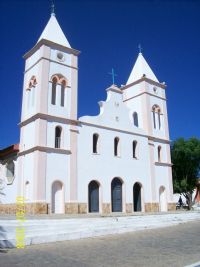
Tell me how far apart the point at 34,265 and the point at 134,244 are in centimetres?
436

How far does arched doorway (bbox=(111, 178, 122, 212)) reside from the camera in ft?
72.1

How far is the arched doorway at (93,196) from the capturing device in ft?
67.6

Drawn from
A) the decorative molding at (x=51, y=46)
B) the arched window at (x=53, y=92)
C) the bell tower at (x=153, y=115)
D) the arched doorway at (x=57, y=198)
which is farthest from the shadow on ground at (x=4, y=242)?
the bell tower at (x=153, y=115)

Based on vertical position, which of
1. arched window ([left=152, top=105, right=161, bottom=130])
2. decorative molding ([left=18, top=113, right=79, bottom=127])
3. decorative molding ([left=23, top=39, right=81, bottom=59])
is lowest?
decorative molding ([left=18, top=113, right=79, bottom=127])

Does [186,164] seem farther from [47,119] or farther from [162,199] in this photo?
[47,119]

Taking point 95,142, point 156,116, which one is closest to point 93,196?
point 95,142

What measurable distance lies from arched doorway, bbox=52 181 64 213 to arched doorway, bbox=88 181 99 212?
7.69ft

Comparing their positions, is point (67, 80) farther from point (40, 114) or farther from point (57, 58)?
point (40, 114)

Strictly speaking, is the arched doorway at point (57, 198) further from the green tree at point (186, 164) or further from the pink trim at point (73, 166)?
the green tree at point (186, 164)

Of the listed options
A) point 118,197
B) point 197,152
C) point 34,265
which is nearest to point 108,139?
point 118,197

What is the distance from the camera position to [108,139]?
22.6 meters

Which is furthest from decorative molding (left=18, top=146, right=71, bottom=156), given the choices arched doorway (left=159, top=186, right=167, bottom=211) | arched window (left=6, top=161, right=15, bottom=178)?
arched doorway (left=159, top=186, right=167, bottom=211)

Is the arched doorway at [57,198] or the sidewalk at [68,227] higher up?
the arched doorway at [57,198]

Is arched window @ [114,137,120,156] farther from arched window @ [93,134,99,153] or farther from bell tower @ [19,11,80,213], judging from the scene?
bell tower @ [19,11,80,213]
